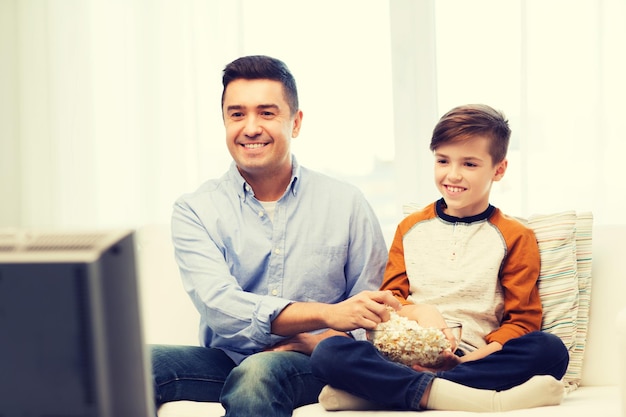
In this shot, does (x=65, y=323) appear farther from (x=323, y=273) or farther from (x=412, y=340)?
(x=323, y=273)

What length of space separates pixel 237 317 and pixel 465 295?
587 millimetres

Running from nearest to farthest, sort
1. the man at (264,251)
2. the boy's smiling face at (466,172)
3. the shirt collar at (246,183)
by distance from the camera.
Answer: the man at (264,251), the boy's smiling face at (466,172), the shirt collar at (246,183)

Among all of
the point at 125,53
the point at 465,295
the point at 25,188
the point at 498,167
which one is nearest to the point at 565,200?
the point at 498,167

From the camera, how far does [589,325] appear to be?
2.11m

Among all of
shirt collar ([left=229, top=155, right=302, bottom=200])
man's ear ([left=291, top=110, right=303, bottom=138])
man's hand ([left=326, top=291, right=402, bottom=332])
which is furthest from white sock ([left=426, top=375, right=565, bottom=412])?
man's ear ([left=291, top=110, right=303, bottom=138])

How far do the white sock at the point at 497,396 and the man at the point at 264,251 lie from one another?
302mm

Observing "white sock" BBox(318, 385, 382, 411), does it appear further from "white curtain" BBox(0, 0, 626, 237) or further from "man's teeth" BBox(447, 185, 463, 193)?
"white curtain" BBox(0, 0, 626, 237)

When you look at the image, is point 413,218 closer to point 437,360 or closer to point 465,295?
point 465,295

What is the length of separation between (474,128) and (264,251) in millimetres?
651

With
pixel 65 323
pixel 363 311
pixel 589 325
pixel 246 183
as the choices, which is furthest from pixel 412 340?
pixel 65 323

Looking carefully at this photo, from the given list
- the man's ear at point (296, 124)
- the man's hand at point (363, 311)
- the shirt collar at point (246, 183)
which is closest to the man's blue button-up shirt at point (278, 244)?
the shirt collar at point (246, 183)

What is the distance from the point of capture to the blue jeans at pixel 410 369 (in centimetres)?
179

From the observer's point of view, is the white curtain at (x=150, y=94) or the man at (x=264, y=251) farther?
the white curtain at (x=150, y=94)

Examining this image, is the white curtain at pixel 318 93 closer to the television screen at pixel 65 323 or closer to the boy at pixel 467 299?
the boy at pixel 467 299
